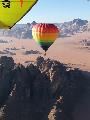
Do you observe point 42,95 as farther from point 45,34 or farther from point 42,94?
point 45,34

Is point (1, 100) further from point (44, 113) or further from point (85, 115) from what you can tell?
point (85, 115)

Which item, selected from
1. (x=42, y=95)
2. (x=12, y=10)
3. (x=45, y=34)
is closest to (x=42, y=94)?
(x=42, y=95)

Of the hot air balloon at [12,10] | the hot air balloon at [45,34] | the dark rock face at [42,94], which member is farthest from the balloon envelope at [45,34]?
the hot air balloon at [12,10]

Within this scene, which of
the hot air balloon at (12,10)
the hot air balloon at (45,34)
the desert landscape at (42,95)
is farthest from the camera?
the desert landscape at (42,95)

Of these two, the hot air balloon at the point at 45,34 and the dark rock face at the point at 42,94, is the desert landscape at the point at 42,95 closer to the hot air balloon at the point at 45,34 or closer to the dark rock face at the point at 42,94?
the dark rock face at the point at 42,94

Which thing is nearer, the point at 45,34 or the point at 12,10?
the point at 12,10

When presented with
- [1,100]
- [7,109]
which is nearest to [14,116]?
[7,109]

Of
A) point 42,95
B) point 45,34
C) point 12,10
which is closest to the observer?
point 12,10
